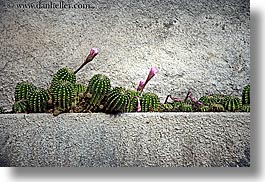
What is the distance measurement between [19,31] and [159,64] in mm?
501

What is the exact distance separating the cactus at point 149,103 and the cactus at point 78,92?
0.21 m

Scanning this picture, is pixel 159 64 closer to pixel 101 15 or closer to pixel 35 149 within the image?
pixel 101 15

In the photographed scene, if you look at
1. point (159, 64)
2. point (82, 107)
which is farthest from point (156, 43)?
point (82, 107)

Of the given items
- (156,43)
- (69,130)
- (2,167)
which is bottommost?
(2,167)

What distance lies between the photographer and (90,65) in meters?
1.67

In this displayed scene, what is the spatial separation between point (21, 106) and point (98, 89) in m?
0.27

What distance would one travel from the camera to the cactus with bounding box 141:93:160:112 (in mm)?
1639

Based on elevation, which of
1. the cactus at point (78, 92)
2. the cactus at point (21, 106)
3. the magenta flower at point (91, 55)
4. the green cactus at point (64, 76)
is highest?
the magenta flower at point (91, 55)

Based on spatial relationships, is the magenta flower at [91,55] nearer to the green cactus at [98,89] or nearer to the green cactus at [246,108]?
the green cactus at [98,89]

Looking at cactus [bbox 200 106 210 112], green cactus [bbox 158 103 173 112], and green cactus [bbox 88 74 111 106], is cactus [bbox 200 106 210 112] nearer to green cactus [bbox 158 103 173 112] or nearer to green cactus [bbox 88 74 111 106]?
green cactus [bbox 158 103 173 112]

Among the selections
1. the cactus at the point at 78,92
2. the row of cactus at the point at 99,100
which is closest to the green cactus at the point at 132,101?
the row of cactus at the point at 99,100

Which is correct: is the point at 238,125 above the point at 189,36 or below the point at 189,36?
below

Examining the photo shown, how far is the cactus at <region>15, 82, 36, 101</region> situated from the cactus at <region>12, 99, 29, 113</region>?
16 millimetres

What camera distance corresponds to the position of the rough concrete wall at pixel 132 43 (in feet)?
5.46
